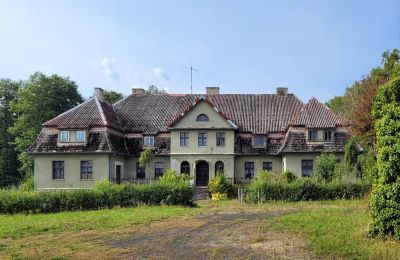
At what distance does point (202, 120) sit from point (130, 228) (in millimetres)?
26911

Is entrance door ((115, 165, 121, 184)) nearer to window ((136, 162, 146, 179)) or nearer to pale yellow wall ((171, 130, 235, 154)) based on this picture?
window ((136, 162, 146, 179))

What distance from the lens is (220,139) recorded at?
44938 mm

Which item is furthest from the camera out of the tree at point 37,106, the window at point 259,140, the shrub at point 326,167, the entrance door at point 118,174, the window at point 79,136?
the tree at point 37,106

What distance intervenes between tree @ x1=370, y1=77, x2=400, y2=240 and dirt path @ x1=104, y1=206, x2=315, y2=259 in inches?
86.8

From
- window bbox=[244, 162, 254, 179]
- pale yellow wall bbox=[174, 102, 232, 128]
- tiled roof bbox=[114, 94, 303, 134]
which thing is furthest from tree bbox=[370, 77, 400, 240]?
tiled roof bbox=[114, 94, 303, 134]

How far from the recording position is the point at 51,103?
6419 centimetres

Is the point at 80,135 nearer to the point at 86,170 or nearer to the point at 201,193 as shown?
the point at 86,170

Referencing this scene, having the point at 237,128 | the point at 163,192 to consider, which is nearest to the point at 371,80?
the point at 163,192

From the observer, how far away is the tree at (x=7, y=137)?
69375 millimetres

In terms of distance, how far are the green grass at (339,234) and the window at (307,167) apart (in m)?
23.5

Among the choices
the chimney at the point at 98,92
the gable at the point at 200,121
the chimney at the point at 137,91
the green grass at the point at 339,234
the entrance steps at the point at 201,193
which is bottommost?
the entrance steps at the point at 201,193

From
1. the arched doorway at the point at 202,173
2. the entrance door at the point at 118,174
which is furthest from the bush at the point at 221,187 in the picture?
the entrance door at the point at 118,174

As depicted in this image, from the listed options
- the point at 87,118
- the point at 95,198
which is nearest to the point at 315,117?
the point at 87,118

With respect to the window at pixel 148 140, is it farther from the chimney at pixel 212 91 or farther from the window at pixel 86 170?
the chimney at pixel 212 91
